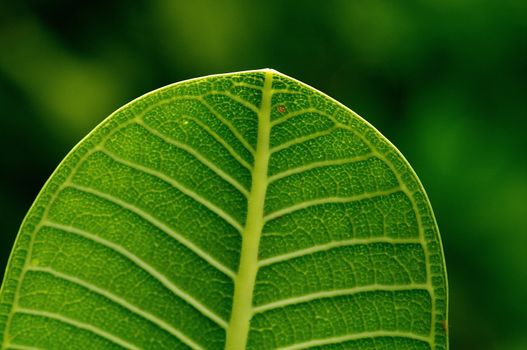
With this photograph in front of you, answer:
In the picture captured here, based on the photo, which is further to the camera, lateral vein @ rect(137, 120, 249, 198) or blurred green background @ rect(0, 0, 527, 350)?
blurred green background @ rect(0, 0, 527, 350)

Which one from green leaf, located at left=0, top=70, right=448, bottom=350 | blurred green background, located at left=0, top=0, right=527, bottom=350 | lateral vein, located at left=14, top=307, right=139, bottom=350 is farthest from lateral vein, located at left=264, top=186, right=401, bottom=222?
blurred green background, located at left=0, top=0, right=527, bottom=350

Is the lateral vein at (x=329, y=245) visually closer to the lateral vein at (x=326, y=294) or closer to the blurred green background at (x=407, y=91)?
the lateral vein at (x=326, y=294)

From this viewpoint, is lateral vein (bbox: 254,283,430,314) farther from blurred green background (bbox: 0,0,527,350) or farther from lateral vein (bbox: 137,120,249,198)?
blurred green background (bbox: 0,0,527,350)

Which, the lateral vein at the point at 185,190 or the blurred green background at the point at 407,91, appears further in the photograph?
the blurred green background at the point at 407,91

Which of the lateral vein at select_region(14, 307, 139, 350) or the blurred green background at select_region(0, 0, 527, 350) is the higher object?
the blurred green background at select_region(0, 0, 527, 350)

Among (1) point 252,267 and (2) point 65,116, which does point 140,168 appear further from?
(2) point 65,116

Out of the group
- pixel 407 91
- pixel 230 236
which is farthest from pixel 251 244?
pixel 407 91

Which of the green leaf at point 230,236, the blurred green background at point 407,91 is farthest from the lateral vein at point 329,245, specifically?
the blurred green background at point 407,91

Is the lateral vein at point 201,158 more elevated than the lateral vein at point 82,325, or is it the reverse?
the lateral vein at point 201,158
